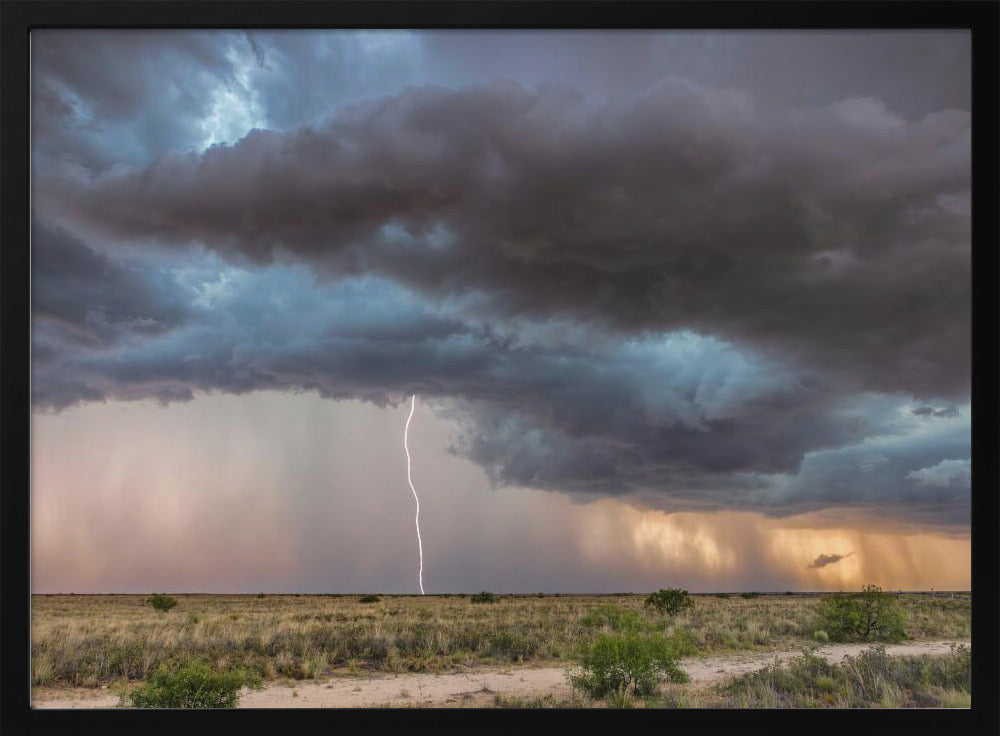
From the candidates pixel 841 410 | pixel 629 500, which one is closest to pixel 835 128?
pixel 841 410

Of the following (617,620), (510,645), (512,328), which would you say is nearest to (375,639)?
(510,645)

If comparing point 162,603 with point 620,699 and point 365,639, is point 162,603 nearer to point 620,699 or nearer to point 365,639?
point 365,639

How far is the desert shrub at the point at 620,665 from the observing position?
4.02 m

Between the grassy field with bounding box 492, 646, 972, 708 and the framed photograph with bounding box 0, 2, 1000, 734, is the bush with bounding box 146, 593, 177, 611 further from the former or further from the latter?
the grassy field with bounding box 492, 646, 972, 708

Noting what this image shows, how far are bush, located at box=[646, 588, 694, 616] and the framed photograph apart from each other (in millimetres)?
3842

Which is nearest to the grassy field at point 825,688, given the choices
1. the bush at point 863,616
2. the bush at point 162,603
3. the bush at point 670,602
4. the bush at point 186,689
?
the bush at point 186,689

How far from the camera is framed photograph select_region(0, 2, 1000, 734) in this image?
3.55 m

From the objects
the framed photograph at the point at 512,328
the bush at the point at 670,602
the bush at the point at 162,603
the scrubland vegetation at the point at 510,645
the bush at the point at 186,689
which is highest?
the framed photograph at the point at 512,328

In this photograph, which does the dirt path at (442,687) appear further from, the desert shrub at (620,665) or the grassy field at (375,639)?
the desert shrub at (620,665)

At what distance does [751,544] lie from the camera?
423 cm

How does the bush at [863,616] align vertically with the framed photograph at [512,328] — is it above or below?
below

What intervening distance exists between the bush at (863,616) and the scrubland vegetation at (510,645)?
1 centimetres

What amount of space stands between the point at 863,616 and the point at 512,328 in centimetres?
374
